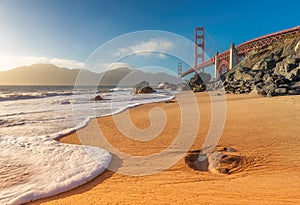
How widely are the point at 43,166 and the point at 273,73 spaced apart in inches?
863

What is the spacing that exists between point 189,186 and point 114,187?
3.44 feet

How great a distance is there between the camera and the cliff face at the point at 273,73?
1358cm

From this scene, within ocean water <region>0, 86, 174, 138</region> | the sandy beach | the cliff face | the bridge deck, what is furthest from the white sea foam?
the bridge deck

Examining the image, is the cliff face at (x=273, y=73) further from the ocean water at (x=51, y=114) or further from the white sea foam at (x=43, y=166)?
the white sea foam at (x=43, y=166)

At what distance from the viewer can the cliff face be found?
1358 centimetres

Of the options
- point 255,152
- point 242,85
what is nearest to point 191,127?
point 255,152

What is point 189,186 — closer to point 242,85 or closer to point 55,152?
point 55,152

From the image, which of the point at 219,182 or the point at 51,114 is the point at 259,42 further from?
the point at 219,182

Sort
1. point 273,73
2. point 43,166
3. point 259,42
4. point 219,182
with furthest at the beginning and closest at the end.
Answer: point 259,42, point 273,73, point 43,166, point 219,182

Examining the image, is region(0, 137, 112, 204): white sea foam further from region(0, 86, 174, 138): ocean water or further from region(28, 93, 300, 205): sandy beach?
region(0, 86, 174, 138): ocean water

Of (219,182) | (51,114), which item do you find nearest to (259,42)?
(51,114)

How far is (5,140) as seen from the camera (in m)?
5.14

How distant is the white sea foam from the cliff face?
12706 mm

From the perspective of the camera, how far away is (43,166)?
3.51 meters
